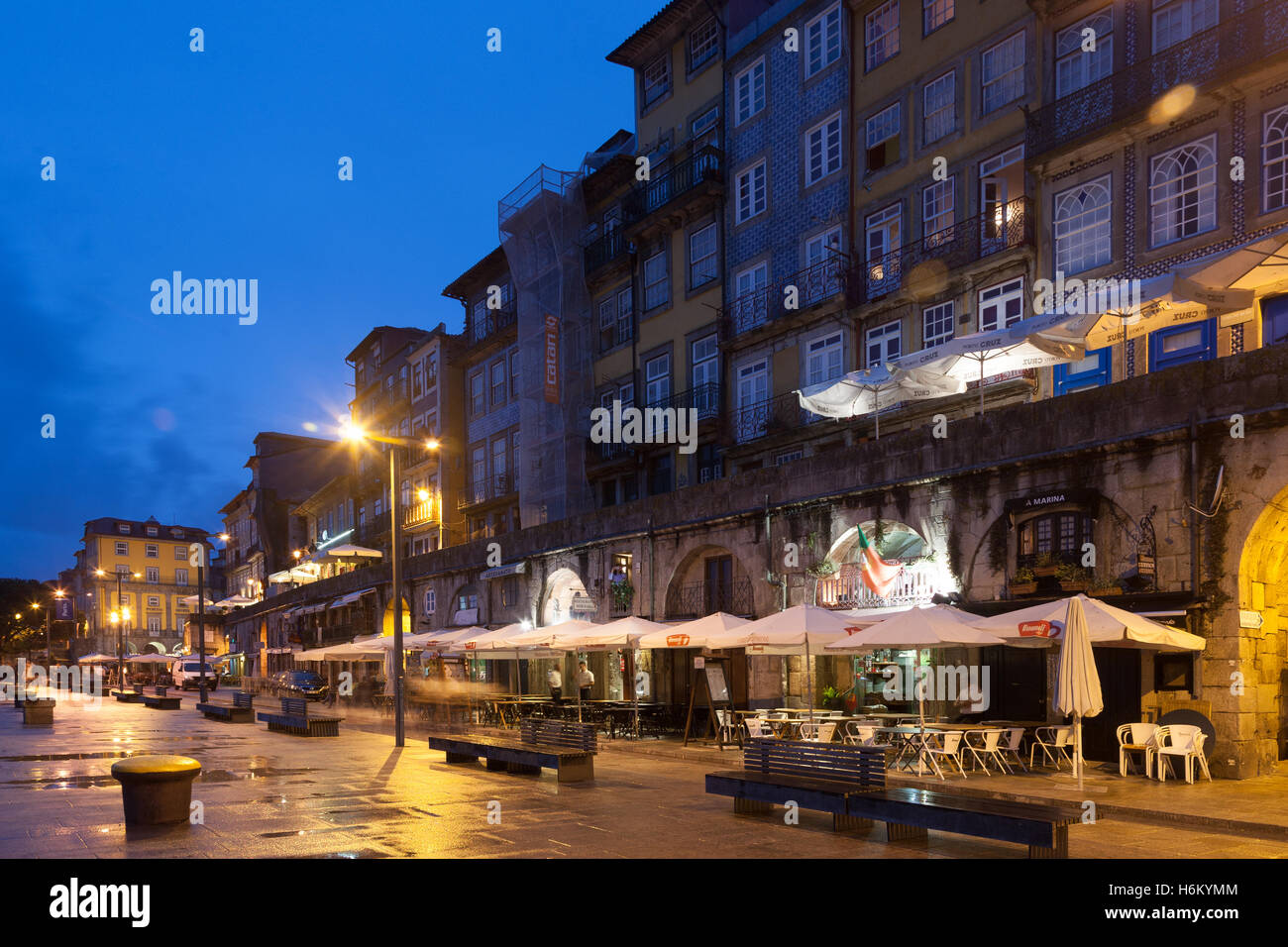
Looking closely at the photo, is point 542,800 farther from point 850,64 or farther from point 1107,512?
point 850,64

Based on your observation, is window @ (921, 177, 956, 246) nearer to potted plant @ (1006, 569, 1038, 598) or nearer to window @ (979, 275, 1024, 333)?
window @ (979, 275, 1024, 333)

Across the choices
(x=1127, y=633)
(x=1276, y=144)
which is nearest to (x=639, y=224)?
(x=1276, y=144)

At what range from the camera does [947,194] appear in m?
26.4

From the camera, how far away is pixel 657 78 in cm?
3825

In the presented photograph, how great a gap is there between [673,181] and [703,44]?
4.52 m

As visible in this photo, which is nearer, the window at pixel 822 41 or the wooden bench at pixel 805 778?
the wooden bench at pixel 805 778

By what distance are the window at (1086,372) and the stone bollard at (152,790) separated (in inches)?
708

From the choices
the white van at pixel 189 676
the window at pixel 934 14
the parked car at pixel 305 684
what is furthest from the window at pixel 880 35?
the white van at pixel 189 676

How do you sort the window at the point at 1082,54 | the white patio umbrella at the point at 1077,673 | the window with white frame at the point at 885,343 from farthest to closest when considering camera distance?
1. the window with white frame at the point at 885,343
2. the window at the point at 1082,54
3. the white patio umbrella at the point at 1077,673

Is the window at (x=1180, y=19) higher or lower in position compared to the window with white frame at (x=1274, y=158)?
higher

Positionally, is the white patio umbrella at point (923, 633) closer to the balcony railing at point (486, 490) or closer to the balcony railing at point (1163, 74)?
the balcony railing at point (1163, 74)

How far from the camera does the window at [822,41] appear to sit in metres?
30.0

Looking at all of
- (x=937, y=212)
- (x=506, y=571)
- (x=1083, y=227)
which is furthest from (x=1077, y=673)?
(x=506, y=571)
